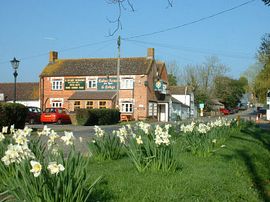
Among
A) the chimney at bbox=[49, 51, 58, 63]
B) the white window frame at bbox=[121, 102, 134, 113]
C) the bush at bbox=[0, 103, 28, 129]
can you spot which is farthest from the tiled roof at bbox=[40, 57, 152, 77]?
the bush at bbox=[0, 103, 28, 129]

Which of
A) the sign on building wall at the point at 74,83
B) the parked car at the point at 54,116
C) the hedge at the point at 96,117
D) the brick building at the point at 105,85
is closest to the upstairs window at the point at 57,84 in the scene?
the brick building at the point at 105,85

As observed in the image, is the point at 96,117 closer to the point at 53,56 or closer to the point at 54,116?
the point at 54,116

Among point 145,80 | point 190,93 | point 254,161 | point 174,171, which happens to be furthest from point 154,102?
point 174,171

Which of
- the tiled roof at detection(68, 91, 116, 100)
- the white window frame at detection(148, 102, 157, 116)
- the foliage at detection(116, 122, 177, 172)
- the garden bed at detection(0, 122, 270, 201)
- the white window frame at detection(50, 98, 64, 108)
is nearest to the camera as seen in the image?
the garden bed at detection(0, 122, 270, 201)

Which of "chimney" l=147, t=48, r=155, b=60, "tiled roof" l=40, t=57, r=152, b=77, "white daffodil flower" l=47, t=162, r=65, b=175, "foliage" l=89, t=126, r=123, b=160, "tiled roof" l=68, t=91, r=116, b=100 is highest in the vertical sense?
"chimney" l=147, t=48, r=155, b=60

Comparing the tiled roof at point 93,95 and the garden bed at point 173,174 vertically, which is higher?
the tiled roof at point 93,95

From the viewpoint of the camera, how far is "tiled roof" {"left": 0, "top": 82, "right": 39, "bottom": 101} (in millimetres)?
63625

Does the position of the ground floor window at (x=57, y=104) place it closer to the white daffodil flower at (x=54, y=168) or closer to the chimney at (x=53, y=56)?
the chimney at (x=53, y=56)

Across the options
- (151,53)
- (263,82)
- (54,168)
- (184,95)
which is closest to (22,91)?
(151,53)

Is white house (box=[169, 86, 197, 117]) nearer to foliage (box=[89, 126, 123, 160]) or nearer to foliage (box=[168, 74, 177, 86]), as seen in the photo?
foliage (box=[168, 74, 177, 86])

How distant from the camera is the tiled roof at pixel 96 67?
54.6 meters

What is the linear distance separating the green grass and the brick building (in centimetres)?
4126

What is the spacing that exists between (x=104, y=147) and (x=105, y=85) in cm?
4466

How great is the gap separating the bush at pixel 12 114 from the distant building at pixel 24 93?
121 ft
